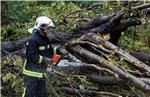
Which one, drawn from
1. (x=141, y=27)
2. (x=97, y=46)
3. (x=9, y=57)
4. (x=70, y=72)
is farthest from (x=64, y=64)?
(x=141, y=27)

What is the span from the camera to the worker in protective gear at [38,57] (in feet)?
16.4

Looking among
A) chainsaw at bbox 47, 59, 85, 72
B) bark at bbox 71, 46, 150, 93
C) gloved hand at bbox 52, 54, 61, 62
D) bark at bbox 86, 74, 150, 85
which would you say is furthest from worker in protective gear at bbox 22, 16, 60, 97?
bark at bbox 86, 74, 150, 85

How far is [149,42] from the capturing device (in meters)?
6.78

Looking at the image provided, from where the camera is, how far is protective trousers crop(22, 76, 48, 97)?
514cm

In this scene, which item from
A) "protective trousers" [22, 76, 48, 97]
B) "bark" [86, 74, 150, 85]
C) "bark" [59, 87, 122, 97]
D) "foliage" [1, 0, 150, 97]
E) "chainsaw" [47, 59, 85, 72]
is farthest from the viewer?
"foliage" [1, 0, 150, 97]

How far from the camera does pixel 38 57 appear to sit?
5020mm

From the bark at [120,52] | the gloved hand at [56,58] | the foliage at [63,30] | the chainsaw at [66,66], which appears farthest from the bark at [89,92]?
the gloved hand at [56,58]

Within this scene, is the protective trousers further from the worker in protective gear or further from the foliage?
the foliage

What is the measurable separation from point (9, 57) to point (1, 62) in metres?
0.19

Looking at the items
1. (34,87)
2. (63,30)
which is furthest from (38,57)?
(63,30)

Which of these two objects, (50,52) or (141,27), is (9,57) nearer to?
(50,52)

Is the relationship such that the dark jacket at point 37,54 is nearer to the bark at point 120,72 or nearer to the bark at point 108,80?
the bark at point 120,72

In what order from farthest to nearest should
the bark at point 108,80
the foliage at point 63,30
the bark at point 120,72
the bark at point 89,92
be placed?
the foliage at point 63,30, the bark at point 89,92, the bark at point 108,80, the bark at point 120,72

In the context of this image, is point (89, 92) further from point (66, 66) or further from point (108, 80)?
point (66, 66)
